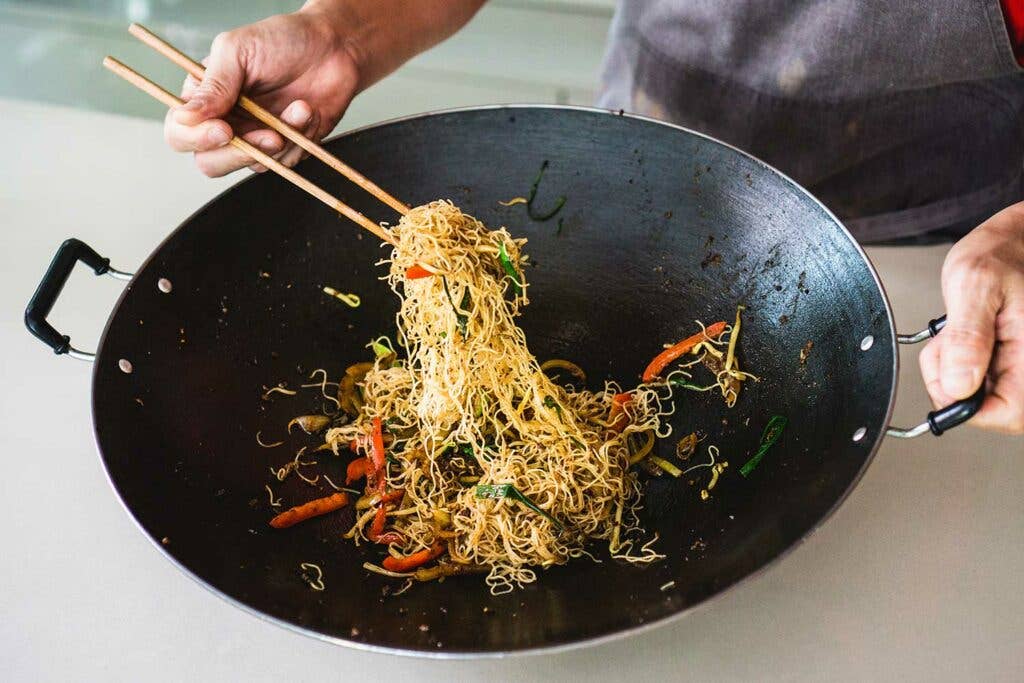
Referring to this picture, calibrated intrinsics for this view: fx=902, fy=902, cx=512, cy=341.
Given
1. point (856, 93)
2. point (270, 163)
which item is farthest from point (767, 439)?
point (270, 163)

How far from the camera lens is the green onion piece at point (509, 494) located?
127 cm

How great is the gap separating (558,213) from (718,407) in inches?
17.5

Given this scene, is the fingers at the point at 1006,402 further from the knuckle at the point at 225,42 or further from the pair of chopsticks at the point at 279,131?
the knuckle at the point at 225,42

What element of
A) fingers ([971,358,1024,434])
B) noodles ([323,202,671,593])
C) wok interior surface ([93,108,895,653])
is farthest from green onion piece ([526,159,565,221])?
fingers ([971,358,1024,434])

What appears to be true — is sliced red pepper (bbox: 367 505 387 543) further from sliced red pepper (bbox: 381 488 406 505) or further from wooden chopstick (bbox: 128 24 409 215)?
wooden chopstick (bbox: 128 24 409 215)

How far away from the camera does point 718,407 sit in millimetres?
1428

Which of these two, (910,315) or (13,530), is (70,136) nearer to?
(13,530)

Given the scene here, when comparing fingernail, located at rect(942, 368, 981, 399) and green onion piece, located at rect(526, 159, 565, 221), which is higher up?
green onion piece, located at rect(526, 159, 565, 221)

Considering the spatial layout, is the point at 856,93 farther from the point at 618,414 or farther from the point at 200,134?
the point at 200,134

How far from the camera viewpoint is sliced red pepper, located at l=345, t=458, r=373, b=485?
1.38 metres

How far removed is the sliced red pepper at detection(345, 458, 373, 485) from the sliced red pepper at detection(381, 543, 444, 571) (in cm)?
16

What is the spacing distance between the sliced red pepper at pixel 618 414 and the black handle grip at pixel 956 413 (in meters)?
0.50

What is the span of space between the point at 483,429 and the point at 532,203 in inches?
16.3

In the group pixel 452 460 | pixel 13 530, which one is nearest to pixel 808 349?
pixel 452 460
